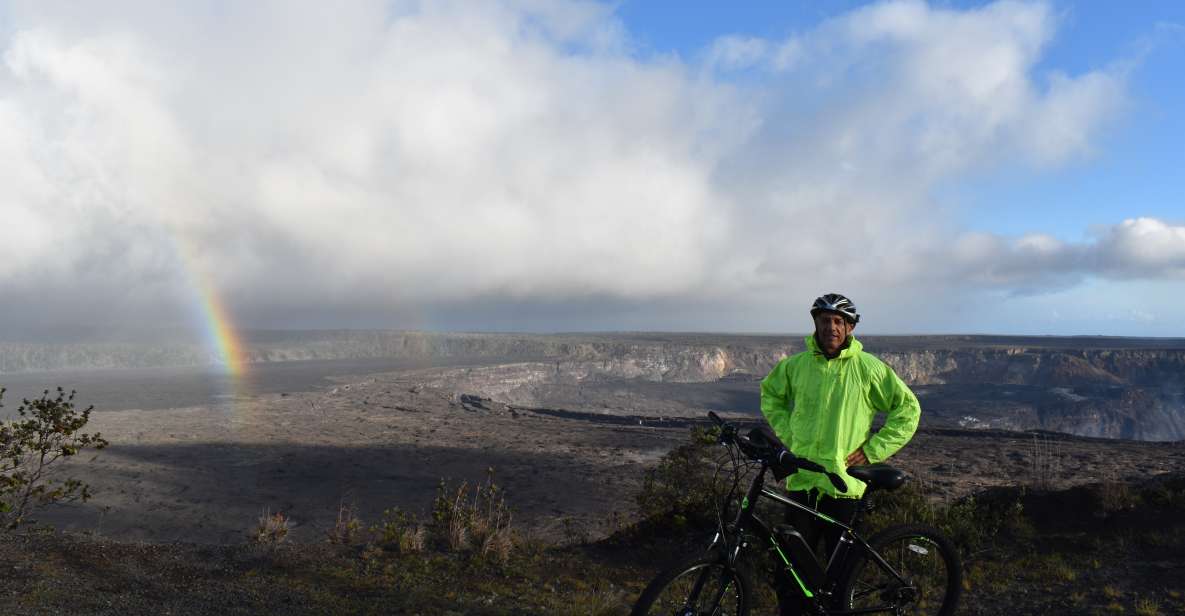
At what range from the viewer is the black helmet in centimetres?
413

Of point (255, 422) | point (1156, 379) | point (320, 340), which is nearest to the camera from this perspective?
point (255, 422)

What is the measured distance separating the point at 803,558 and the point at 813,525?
0.82 feet

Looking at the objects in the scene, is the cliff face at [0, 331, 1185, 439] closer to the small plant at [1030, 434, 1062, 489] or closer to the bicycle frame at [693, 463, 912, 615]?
the small plant at [1030, 434, 1062, 489]

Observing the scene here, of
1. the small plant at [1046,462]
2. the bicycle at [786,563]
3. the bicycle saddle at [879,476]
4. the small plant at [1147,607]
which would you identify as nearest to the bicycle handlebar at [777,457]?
the bicycle at [786,563]

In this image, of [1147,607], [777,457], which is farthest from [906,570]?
[1147,607]

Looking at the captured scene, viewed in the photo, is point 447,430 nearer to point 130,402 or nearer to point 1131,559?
point 130,402

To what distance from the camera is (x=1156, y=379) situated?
202 ft

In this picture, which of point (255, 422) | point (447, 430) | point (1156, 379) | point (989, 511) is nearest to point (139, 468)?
point (255, 422)

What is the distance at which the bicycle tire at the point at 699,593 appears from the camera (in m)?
3.69

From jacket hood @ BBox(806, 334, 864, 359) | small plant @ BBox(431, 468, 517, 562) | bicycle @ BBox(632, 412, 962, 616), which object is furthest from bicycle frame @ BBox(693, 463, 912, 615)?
small plant @ BBox(431, 468, 517, 562)

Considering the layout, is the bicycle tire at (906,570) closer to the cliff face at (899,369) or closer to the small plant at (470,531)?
the small plant at (470,531)

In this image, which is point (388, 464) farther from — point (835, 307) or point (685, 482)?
point (835, 307)

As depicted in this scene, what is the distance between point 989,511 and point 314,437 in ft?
94.5

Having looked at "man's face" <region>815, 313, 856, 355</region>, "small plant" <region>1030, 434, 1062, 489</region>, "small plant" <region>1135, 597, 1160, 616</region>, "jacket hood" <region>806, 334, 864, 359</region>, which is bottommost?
"small plant" <region>1030, 434, 1062, 489</region>
